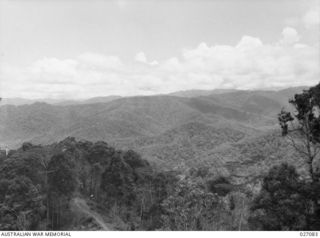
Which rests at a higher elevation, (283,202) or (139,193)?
(283,202)

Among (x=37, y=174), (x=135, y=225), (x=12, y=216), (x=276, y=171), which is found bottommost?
(x=135, y=225)

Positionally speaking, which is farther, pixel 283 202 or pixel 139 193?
pixel 139 193

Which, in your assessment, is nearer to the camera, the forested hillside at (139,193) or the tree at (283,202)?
the tree at (283,202)

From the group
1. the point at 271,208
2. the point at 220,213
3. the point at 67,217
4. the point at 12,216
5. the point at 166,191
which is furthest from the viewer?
the point at 166,191

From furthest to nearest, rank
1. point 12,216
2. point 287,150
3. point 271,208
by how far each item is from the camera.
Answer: point 287,150 < point 12,216 < point 271,208

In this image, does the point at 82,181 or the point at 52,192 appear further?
the point at 82,181

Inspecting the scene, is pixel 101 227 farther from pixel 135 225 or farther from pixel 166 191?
pixel 166 191

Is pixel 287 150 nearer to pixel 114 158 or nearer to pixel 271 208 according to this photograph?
pixel 114 158

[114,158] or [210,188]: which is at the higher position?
[114,158]

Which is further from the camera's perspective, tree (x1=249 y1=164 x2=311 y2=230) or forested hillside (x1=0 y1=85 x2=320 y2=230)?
forested hillside (x1=0 y1=85 x2=320 y2=230)

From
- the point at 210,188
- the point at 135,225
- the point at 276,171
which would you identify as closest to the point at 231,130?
the point at 210,188
